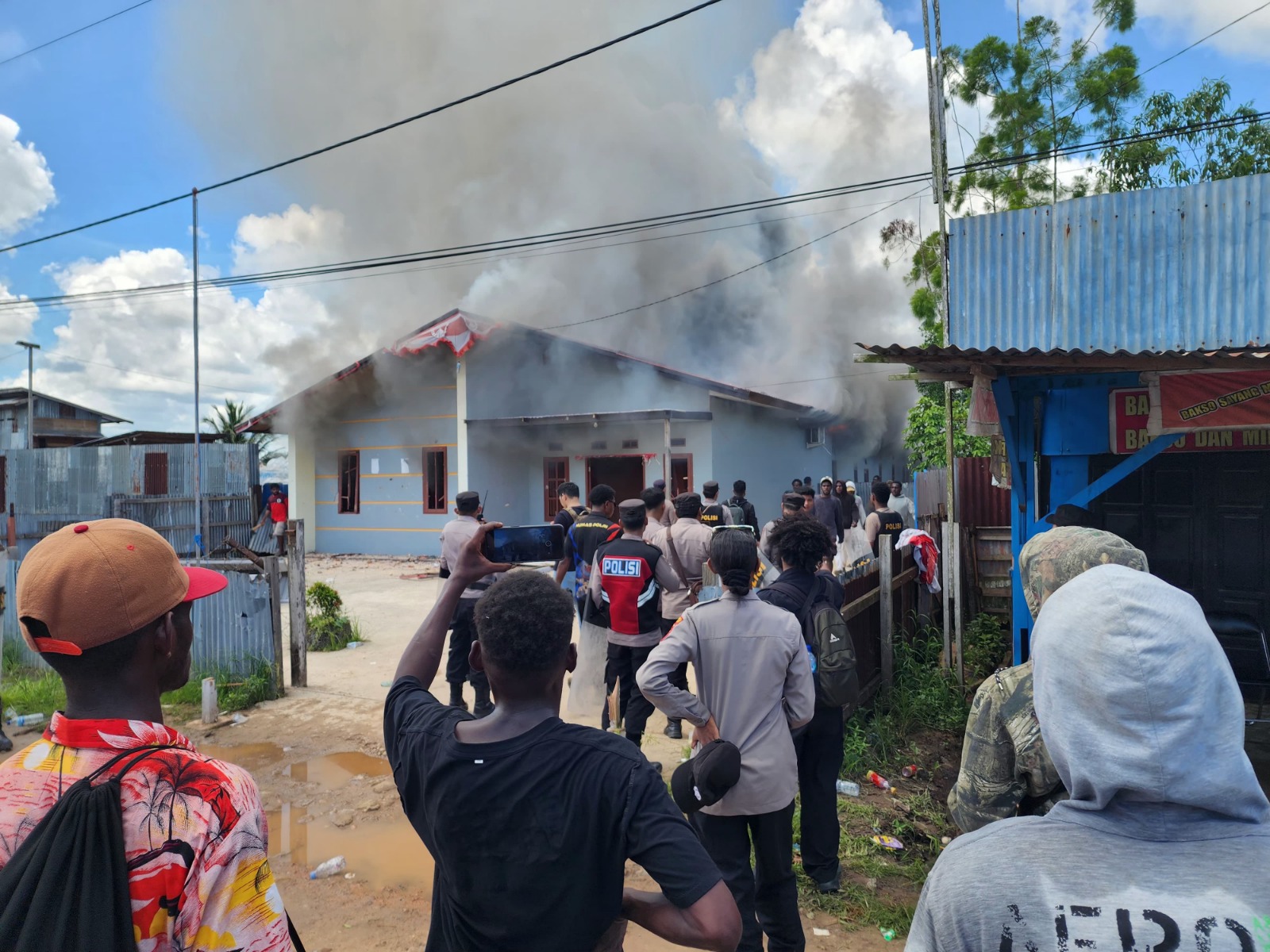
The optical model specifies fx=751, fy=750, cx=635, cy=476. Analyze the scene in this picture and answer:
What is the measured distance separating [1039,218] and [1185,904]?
8664 millimetres

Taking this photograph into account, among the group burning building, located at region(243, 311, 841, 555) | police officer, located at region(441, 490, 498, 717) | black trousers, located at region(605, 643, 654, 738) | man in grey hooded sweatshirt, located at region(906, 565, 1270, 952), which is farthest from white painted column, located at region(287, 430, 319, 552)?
man in grey hooded sweatshirt, located at region(906, 565, 1270, 952)

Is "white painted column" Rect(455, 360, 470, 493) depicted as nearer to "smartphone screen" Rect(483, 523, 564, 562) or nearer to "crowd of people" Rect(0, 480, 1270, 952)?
"smartphone screen" Rect(483, 523, 564, 562)

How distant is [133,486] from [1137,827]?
59.0 feet

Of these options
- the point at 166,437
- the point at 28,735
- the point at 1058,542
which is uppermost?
the point at 166,437

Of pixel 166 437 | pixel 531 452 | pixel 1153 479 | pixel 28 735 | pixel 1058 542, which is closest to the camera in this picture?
→ pixel 1058 542

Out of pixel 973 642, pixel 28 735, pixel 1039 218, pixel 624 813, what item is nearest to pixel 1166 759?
pixel 624 813

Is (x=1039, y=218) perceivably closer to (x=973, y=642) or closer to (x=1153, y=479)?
(x=1153, y=479)

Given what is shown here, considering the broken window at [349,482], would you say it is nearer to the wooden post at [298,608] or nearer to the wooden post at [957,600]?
the wooden post at [298,608]

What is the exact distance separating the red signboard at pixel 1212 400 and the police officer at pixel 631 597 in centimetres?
346

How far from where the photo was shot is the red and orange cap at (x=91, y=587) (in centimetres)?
123

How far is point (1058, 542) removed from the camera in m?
1.89

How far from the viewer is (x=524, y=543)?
2.49m

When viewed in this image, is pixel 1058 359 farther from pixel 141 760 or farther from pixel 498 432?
pixel 498 432

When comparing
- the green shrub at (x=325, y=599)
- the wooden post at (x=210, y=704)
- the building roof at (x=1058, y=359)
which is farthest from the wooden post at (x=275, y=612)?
the building roof at (x=1058, y=359)
